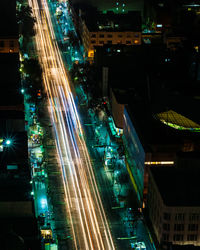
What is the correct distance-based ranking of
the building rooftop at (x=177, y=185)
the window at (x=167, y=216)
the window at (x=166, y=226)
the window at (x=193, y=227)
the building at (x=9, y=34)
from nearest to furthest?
1. the window at (x=167, y=216)
2. the building rooftop at (x=177, y=185)
3. the window at (x=193, y=227)
4. the window at (x=166, y=226)
5. the building at (x=9, y=34)

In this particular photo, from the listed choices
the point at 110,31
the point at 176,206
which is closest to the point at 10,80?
the point at 110,31

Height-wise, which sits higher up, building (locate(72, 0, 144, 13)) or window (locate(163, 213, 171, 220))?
building (locate(72, 0, 144, 13))

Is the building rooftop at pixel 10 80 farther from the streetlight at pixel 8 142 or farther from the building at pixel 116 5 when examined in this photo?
the building at pixel 116 5

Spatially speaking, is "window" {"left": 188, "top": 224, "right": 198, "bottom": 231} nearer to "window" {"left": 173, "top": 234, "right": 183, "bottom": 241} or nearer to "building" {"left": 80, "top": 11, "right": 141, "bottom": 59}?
"window" {"left": 173, "top": 234, "right": 183, "bottom": 241}

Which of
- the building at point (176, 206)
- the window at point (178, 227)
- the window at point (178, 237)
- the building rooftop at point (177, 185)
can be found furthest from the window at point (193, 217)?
the window at point (178, 237)

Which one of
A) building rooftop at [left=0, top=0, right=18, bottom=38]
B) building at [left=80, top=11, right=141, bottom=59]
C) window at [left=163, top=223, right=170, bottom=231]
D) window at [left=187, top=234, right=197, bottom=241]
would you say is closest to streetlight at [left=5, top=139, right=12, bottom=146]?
window at [left=163, top=223, right=170, bottom=231]

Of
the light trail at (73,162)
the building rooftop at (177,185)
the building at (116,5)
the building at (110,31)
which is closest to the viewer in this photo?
the building rooftop at (177,185)

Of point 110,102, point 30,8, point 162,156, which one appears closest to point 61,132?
point 110,102
